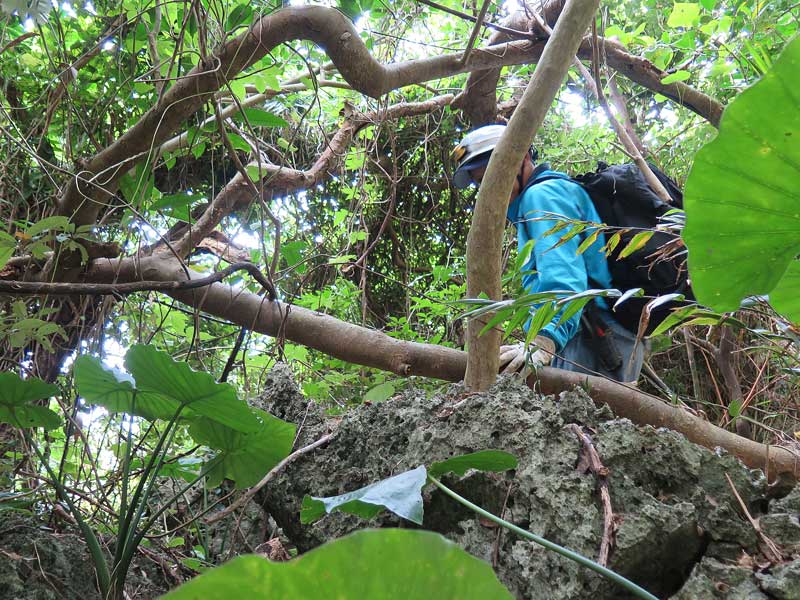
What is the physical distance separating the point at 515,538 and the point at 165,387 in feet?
1.79

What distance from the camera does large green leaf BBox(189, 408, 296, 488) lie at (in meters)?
1.02

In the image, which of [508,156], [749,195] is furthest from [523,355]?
[749,195]

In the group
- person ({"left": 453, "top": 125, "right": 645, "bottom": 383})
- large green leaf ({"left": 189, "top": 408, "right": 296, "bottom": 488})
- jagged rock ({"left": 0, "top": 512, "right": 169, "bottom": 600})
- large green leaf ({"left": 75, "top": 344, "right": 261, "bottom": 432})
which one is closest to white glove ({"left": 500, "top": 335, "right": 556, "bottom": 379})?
person ({"left": 453, "top": 125, "right": 645, "bottom": 383})

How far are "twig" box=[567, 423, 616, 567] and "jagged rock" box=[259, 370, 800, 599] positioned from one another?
0.01 meters

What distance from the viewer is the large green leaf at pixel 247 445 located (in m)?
1.02

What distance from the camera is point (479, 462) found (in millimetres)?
778

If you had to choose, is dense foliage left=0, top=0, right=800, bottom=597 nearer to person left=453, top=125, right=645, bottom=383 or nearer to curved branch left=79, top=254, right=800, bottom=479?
curved branch left=79, top=254, right=800, bottom=479

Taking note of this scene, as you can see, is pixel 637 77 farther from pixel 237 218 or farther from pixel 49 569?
pixel 49 569

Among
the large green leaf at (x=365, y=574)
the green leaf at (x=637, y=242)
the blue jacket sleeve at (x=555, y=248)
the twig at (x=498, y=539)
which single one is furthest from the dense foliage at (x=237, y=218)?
the large green leaf at (x=365, y=574)

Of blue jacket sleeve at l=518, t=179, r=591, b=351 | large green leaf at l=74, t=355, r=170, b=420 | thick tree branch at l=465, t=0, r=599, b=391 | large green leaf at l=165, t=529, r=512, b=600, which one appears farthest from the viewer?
blue jacket sleeve at l=518, t=179, r=591, b=351

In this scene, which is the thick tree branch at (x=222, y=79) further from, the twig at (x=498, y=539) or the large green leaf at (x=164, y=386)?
the twig at (x=498, y=539)

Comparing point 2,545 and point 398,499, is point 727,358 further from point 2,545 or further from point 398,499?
point 2,545

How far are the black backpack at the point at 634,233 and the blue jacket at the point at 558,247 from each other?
44 mm

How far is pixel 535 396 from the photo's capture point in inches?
41.1
